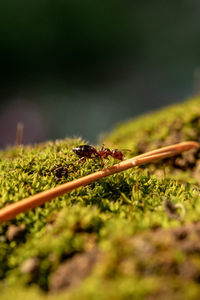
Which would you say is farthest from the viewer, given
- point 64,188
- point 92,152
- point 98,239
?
point 92,152

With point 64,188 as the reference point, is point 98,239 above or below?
below

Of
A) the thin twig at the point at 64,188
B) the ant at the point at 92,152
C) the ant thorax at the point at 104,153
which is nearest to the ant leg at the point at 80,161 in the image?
the ant at the point at 92,152

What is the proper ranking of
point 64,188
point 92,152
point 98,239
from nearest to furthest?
point 98,239
point 64,188
point 92,152

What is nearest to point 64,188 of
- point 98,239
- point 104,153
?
point 98,239

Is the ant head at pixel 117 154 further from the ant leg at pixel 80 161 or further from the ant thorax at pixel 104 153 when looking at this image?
the ant leg at pixel 80 161

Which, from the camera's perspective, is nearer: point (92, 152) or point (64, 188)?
point (64, 188)

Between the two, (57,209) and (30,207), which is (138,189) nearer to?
(57,209)

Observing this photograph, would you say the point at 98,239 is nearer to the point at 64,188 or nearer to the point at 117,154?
the point at 64,188
